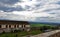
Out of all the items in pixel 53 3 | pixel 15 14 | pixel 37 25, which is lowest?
pixel 37 25

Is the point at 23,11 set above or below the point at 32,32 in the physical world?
above

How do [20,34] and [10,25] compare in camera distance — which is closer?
[20,34]

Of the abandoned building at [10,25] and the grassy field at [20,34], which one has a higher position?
the abandoned building at [10,25]

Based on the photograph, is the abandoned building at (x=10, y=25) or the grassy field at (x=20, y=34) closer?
the grassy field at (x=20, y=34)

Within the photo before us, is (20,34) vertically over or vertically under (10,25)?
under

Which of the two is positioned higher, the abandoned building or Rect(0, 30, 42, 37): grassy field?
the abandoned building

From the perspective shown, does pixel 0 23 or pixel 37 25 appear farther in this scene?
pixel 0 23

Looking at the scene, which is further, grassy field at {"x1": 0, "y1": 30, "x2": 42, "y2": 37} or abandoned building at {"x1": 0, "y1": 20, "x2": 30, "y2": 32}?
abandoned building at {"x1": 0, "y1": 20, "x2": 30, "y2": 32}

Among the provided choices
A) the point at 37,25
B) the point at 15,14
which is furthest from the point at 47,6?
the point at 15,14

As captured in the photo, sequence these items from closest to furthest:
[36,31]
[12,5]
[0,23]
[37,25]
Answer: [12,5] < [37,25] < [36,31] < [0,23]

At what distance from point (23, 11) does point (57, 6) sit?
4.88 ft

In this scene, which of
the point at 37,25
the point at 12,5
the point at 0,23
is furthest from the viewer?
the point at 0,23

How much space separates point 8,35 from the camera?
662 centimetres

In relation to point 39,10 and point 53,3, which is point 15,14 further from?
point 53,3
